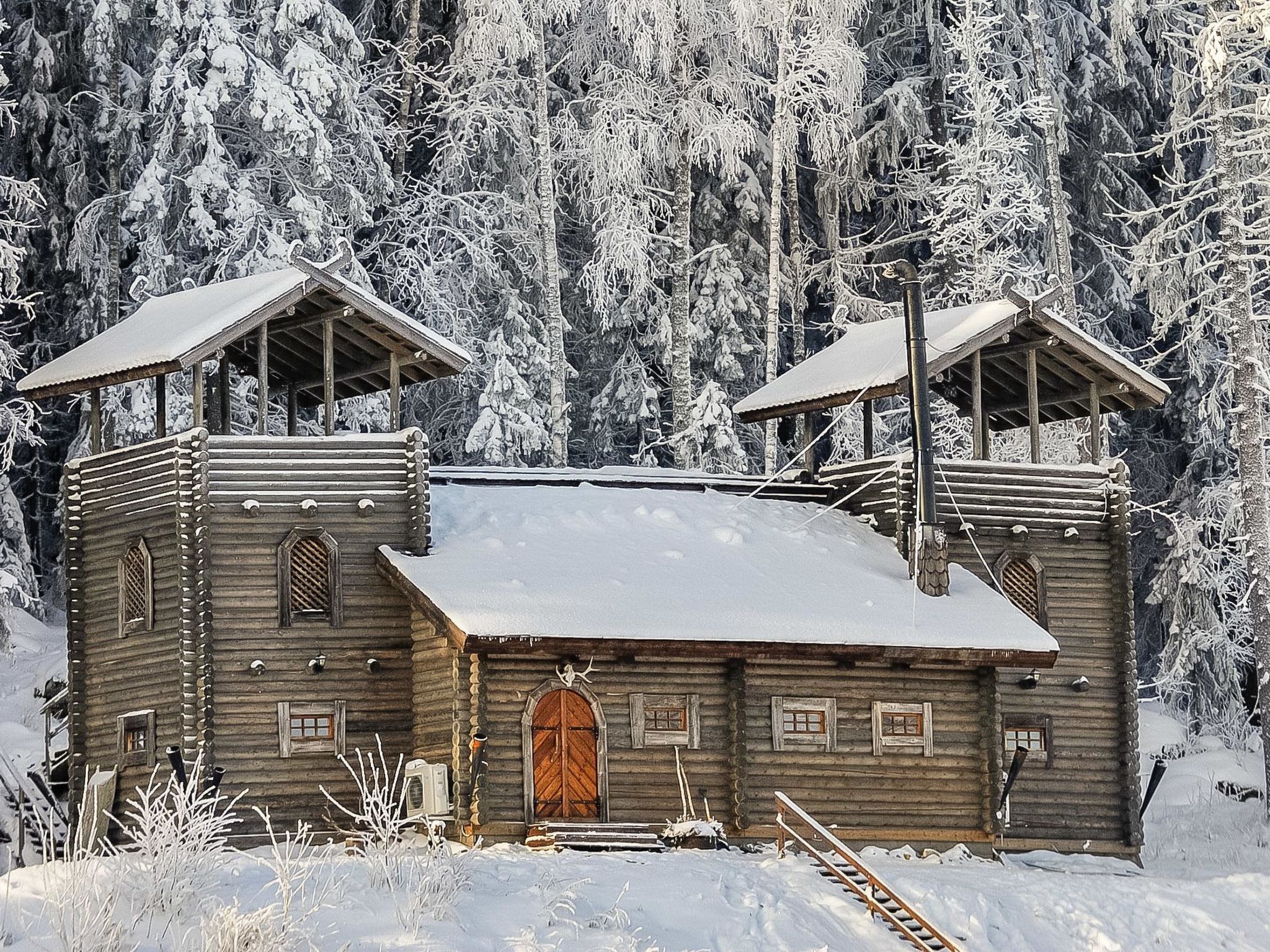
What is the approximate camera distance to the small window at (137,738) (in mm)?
27578

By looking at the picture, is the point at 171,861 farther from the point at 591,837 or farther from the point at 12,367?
the point at 12,367

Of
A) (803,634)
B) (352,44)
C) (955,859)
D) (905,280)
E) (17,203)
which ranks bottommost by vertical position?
(955,859)

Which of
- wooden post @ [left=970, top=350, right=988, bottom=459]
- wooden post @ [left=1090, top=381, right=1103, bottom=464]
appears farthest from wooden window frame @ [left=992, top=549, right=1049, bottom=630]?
wooden post @ [left=1090, top=381, right=1103, bottom=464]

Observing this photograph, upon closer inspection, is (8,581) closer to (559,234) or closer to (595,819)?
(595,819)

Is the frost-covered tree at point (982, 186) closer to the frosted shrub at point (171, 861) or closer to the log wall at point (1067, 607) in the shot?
the log wall at point (1067, 607)

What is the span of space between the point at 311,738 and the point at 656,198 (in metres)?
16.3

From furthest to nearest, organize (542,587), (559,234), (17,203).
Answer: (559,234) < (17,203) < (542,587)

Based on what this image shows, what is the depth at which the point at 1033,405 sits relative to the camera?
30.7 metres

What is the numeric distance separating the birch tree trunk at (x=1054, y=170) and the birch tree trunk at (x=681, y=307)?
6996 mm

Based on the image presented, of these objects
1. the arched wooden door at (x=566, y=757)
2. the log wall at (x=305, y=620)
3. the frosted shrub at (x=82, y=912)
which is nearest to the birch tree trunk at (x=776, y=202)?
the log wall at (x=305, y=620)

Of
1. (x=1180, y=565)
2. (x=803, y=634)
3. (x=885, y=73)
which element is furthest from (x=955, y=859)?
(x=885, y=73)

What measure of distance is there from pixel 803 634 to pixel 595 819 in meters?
3.60

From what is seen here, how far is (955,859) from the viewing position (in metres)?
27.8

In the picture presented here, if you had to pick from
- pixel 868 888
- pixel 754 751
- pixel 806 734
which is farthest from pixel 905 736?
pixel 868 888
